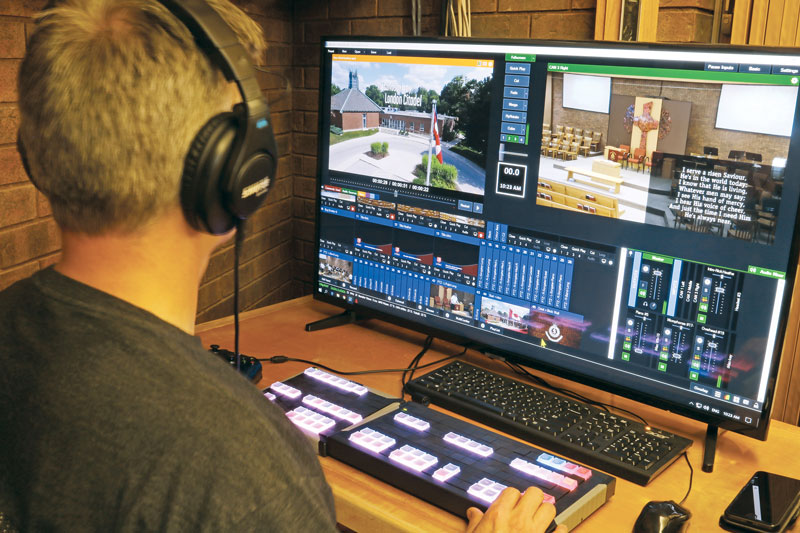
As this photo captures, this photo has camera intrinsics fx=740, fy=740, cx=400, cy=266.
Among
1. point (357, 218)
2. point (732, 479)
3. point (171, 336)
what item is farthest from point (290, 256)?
point (171, 336)

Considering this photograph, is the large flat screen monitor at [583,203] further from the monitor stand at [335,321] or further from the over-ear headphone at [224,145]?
the over-ear headphone at [224,145]

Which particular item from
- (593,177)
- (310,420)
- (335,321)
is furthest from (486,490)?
(335,321)

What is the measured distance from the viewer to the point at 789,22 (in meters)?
1.51

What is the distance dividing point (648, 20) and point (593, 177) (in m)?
0.56

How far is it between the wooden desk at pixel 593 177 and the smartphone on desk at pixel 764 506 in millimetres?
516

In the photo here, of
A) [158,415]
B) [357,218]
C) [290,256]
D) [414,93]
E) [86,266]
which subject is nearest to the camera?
[158,415]

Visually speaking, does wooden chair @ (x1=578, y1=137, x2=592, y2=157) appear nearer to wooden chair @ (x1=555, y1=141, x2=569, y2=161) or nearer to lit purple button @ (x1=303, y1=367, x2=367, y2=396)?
wooden chair @ (x1=555, y1=141, x2=569, y2=161)

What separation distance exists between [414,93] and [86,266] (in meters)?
0.96

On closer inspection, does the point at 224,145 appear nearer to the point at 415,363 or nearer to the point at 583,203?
the point at 583,203

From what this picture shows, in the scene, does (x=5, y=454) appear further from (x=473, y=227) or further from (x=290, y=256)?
(x=290, y=256)

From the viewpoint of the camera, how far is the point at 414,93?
1.54 m

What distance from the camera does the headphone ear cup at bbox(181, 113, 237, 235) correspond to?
27.6 inches

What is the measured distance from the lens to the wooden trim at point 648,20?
63.7 inches

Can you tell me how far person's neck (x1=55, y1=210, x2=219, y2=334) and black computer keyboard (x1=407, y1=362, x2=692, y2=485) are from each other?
71 cm
